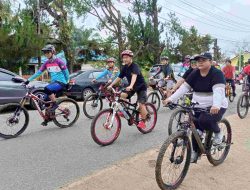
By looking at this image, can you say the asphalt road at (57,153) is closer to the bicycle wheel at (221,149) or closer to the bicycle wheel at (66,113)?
the bicycle wheel at (66,113)

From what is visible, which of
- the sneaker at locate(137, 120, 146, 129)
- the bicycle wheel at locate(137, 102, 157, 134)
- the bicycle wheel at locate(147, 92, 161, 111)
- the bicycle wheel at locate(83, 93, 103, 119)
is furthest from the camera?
the bicycle wheel at locate(147, 92, 161, 111)

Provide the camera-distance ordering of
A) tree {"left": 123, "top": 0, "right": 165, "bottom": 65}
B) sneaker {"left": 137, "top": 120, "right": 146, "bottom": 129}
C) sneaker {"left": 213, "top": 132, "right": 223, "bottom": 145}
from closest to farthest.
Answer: sneaker {"left": 213, "top": 132, "right": 223, "bottom": 145}, sneaker {"left": 137, "top": 120, "right": 146, "bottom": 129}, tree {"left": 123, "top": 0, "right": 165, "bottom": 65}

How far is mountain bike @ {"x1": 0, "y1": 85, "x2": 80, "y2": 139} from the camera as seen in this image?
7848 mm

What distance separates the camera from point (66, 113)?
29.5ft

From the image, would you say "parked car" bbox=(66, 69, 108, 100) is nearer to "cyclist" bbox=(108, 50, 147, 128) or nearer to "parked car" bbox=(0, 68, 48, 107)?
"parked car" bbox=(0, 68, 48, 107)

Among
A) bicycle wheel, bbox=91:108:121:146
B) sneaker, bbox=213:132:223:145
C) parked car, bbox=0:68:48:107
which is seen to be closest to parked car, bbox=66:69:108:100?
parked car, bbox=0:68:48:107

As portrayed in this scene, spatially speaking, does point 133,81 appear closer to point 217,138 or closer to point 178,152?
point 217,138

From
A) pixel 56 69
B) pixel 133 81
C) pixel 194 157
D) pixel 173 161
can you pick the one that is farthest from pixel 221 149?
pixel 56 69

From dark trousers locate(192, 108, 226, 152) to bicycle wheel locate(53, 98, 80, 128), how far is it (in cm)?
414

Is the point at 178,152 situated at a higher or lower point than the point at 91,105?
lower

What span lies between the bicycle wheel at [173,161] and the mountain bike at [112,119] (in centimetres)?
239

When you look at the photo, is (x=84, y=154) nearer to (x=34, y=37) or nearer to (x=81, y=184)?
(x=81, y=184)

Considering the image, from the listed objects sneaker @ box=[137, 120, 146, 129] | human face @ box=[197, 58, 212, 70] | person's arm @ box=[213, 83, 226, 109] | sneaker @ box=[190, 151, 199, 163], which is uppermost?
human face @ box=[197, 58, 212, 70]

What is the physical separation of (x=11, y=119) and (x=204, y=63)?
4.37 meters
